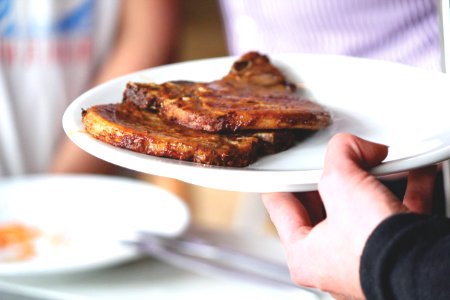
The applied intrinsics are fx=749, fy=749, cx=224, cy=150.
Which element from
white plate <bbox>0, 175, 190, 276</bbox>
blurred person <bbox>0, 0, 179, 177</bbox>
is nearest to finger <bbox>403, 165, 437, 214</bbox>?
white plate <bbox>0, 175, 190, 276</bbox>

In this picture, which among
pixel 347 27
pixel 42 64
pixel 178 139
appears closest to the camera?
pixel 178 139

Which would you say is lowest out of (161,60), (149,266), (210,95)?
(149,266)

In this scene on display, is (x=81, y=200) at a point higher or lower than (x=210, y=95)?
lower

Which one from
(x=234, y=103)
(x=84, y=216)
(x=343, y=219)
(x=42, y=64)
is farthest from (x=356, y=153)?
(x=42, y=64)

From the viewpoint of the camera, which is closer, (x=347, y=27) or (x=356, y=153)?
(x=356, y=153)

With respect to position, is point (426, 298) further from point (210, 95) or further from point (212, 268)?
point (212, 268)

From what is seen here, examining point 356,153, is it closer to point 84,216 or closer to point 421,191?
point 421,191

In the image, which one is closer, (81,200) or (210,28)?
(81,200)

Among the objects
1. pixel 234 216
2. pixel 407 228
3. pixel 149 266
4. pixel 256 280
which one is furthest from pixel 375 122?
pixel 234 216
